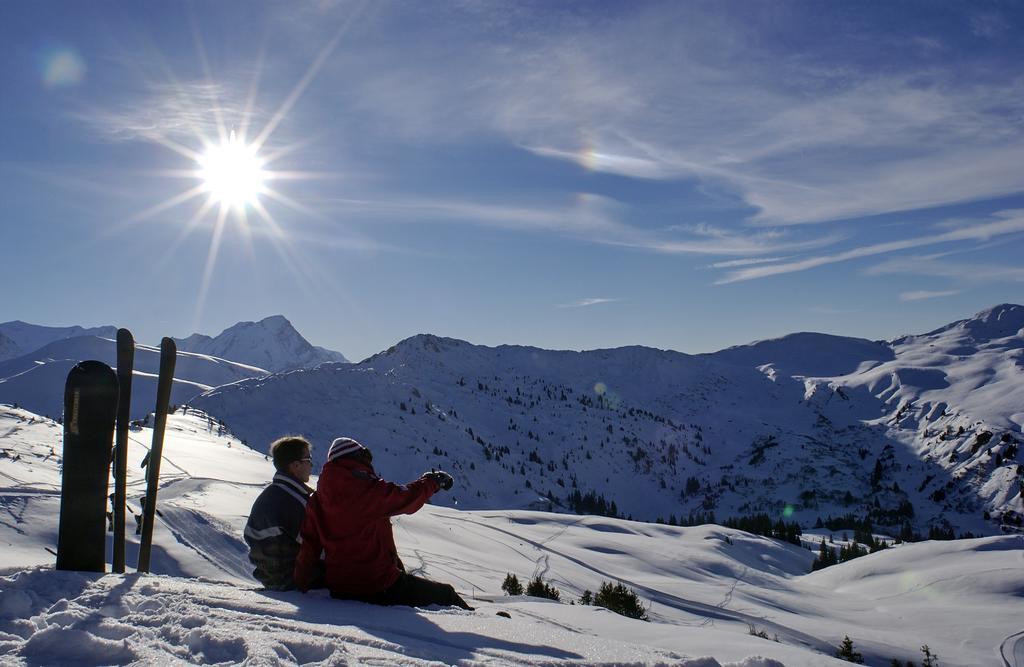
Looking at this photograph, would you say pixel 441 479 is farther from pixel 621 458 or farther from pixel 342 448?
pixel 621 458

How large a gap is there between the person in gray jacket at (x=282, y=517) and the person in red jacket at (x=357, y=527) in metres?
0.23

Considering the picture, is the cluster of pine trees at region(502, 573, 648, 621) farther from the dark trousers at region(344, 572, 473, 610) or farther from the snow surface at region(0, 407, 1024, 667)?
the dark trousers at region(344, 572, 473, 610)

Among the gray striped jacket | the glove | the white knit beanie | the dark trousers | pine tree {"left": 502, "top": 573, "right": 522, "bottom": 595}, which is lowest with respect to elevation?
pine tree {"left": 502, "top": 573, "right": 522, "bottom": 595}

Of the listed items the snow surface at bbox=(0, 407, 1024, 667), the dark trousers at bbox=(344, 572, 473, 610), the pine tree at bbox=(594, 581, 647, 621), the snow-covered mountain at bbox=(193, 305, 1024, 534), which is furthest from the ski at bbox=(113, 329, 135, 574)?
the snow-covered mountain at bbox=(193, 305, 1024, 534)

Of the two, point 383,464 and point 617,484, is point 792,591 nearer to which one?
point 383,464

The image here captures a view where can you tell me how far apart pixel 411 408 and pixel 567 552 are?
114492 mm

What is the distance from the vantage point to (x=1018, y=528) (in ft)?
429

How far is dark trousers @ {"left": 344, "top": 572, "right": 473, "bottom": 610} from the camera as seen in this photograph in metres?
6.19

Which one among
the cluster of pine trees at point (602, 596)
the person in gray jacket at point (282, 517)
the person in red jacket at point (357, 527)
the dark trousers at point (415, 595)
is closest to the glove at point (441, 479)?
the person in red jacket at point (357, 527)

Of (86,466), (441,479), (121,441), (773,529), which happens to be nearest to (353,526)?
(441,479)

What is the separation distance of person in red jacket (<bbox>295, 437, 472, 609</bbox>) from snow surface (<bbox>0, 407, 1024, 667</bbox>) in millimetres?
262

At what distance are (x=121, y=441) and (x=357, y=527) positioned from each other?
448cm

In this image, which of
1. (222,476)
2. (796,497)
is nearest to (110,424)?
(222,476)

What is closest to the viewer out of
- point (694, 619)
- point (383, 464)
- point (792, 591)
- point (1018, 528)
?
point (694, 619)
